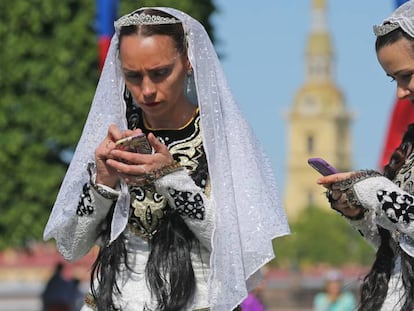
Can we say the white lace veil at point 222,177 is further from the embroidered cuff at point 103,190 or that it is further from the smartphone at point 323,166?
the smartphone at point 323,166

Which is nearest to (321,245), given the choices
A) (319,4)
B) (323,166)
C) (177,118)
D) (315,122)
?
(315,122)

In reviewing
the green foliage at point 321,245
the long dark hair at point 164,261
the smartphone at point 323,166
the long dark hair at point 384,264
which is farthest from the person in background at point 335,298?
the green foliage at point 321,245

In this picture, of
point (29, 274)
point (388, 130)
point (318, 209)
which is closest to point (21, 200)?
point (388, 130)

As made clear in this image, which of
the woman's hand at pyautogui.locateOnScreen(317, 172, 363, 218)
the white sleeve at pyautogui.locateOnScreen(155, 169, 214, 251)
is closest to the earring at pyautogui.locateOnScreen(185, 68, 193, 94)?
the white sleeve at pyautogui.locateOnScreen(155, 169, 214, 251)

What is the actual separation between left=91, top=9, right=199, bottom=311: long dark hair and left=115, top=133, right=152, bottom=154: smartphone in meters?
0.30

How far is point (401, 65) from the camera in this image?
445cm

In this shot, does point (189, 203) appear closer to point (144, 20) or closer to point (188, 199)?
point (188, 199)

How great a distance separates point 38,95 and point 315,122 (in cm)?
11271

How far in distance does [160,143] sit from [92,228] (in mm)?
421

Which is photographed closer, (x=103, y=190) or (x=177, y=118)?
(x=103, y=190)

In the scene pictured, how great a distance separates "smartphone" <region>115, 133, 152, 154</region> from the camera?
14.3ft

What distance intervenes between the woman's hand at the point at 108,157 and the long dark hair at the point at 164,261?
0.71 ft

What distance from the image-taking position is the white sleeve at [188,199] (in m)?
4.45

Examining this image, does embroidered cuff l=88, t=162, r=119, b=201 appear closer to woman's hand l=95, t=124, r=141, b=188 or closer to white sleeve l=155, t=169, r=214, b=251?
woman's hand l=95, t=124, r=141, b=188
